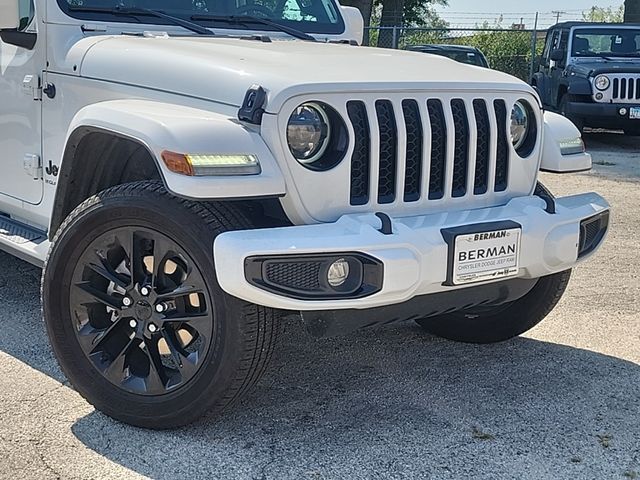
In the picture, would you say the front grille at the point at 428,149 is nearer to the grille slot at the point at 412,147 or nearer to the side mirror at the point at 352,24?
the grille slot at the point at 412,147

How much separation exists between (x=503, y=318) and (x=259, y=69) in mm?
1818

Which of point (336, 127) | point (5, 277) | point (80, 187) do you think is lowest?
point (5, 277)

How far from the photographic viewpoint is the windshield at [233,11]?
4379 mm

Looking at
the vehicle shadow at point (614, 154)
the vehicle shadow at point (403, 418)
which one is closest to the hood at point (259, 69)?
the vehicle shadow at point (403, 418)

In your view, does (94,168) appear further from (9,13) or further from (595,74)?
(595,74)

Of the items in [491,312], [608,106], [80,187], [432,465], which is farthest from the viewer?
[608,106]

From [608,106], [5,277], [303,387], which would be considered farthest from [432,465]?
[608,106]

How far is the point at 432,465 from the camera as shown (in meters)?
3.34

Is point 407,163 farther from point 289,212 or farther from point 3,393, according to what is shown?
point 3,393

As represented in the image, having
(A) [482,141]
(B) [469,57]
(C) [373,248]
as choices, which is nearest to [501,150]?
(A) [482,141]

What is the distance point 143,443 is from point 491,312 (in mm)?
1889

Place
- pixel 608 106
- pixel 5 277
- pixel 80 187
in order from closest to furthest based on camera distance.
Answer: pixel 80 187 → pixel 5 277 → pixel 608 106

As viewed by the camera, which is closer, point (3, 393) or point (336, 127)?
point (336, 127)

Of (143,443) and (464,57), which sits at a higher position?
(464,57)
